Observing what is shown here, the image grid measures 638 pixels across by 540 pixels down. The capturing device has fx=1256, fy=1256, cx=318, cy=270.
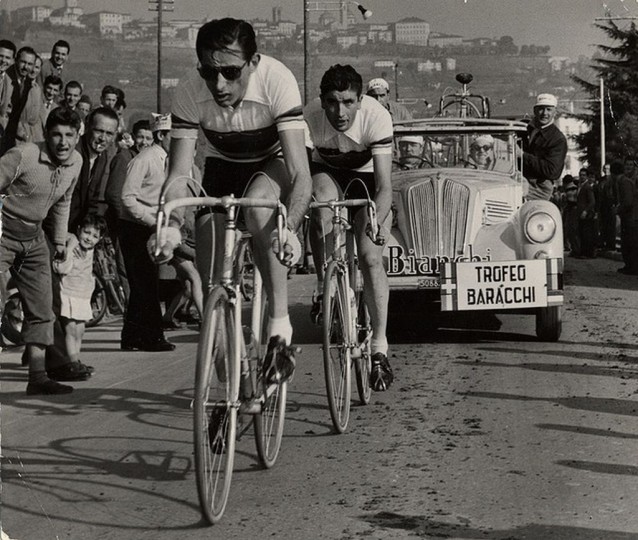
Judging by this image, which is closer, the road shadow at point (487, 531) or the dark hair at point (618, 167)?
the road shadow at point (487, 531)

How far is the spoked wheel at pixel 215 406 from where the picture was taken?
491 centimetres

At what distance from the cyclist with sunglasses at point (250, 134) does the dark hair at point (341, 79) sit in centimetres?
157

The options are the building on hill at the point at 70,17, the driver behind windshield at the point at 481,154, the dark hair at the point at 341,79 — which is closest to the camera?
the dark hair at the point at 341,79

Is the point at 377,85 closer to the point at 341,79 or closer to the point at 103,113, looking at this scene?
the point at 103,113

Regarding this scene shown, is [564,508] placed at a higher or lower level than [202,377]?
lower

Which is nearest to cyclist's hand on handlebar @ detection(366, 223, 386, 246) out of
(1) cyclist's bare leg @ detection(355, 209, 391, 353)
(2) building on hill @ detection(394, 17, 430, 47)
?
(1) cyclist's bare leg @ detection(355, 209, 391, 353)

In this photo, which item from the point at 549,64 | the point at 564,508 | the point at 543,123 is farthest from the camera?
the point at 549,64

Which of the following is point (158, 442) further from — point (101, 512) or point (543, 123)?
point (543, 123)

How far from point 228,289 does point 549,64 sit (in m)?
42.5

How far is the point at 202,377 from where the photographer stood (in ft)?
16.2

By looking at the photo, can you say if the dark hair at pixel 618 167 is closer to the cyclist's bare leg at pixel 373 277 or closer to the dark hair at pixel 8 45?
the dark hair at pixel 8 45

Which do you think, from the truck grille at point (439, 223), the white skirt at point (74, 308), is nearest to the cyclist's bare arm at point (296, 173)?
the white skirt at point (74, 308)

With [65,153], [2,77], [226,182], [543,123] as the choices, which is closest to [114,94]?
[2,77]

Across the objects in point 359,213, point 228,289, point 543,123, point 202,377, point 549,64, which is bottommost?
point 202,377
